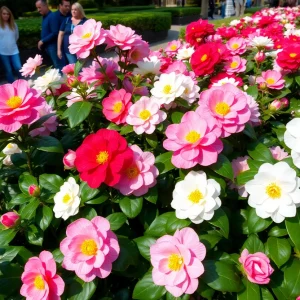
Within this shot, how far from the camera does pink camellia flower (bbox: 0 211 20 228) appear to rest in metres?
1.07

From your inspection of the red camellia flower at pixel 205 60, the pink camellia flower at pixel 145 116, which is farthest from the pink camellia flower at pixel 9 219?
the red camellia flower at pixel 205 60

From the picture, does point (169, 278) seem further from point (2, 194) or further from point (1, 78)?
point (1, 78)

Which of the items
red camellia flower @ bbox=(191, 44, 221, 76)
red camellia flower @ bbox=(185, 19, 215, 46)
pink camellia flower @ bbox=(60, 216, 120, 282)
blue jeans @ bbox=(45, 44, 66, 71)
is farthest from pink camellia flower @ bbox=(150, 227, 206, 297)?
blue jeans @ bbox=(45, 44, 66, 71)

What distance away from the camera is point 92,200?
1.08 m

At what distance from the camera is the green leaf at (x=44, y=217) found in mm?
1089

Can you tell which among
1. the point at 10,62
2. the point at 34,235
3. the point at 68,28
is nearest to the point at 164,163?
the point at 34,235

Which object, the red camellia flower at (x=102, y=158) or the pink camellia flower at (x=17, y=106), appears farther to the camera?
the pink camellia flower at (x=17, y=106)

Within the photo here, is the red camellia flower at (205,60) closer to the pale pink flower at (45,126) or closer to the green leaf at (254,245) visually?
the pale pink flower at (45,126)

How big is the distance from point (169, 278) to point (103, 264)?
0.56 feet

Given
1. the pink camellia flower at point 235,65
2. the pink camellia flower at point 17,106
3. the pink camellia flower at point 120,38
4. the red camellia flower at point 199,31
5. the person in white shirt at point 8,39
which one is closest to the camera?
the pink camellia flower at point 17,106

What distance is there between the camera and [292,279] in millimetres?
973

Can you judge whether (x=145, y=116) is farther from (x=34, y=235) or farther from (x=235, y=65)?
(x=235, y=65)

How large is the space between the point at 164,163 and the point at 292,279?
1.54ft

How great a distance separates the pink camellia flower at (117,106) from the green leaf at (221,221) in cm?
45
